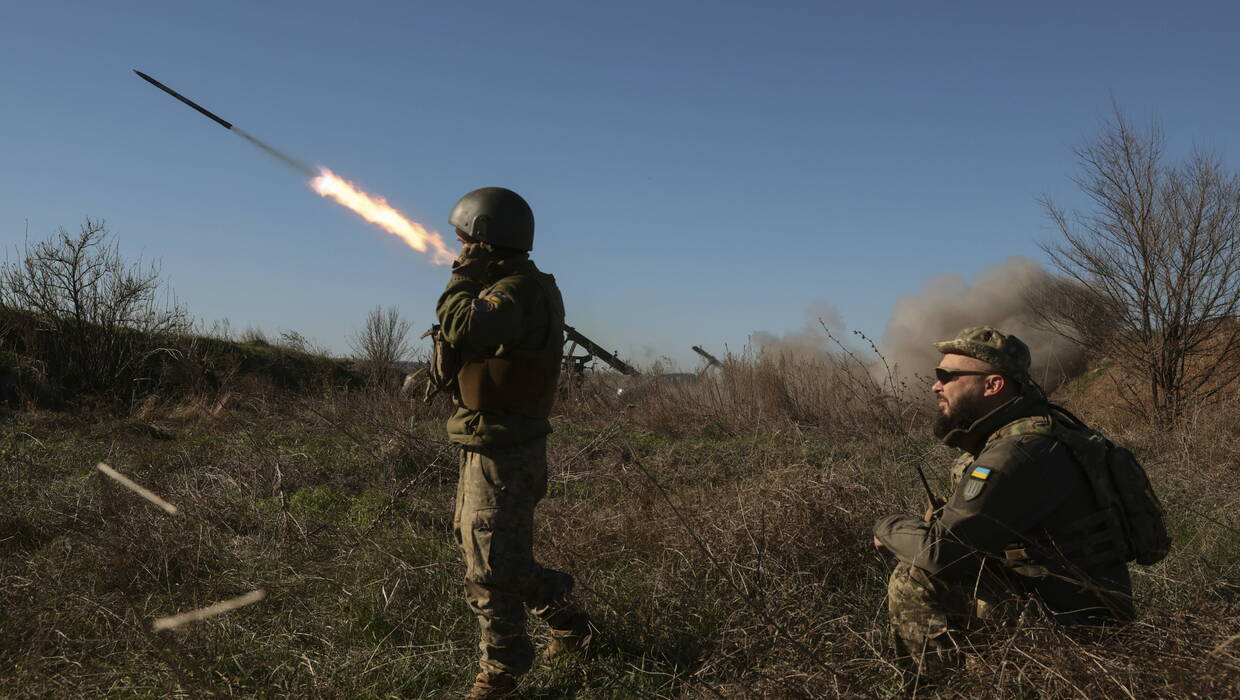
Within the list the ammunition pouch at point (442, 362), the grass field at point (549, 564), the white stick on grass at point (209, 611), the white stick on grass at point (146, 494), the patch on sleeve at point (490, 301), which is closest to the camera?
the grass field at point (549, 564)

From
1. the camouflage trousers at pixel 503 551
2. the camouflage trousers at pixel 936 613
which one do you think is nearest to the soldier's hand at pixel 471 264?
the camouflage trousers at pixel 503 551

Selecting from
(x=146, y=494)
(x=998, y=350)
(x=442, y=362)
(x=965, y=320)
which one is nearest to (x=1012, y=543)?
(x=998, y=350)

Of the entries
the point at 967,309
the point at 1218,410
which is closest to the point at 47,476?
the point at 1218,410

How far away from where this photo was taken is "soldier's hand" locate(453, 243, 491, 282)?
145 inches

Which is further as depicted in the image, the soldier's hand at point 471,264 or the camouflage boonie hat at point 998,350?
the soldier's hand at point 471,264

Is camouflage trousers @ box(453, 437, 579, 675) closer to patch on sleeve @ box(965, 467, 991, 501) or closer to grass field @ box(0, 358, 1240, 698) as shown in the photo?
grass field @ box(0, 358, 1240, 698)

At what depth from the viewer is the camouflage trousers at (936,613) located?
2908 mm

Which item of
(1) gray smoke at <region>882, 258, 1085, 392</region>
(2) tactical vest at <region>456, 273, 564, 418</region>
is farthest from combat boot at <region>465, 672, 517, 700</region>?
(1) gray smoke at <region>882, 258, 1085, 392</region>

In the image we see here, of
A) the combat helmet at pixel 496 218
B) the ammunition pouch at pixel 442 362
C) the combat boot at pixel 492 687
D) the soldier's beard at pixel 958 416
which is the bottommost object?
the combat boot at pixel 492 687

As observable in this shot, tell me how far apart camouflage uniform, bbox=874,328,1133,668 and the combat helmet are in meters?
1.98

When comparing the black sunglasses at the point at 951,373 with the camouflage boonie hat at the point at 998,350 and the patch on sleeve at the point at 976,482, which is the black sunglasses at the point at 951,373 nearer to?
the camouflage boonie hat at the point at 998,350

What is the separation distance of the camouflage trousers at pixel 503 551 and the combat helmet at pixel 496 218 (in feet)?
3.01

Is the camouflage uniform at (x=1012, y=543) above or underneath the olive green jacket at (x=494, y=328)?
underneath

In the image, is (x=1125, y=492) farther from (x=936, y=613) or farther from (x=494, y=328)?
(x=494, y=328)
